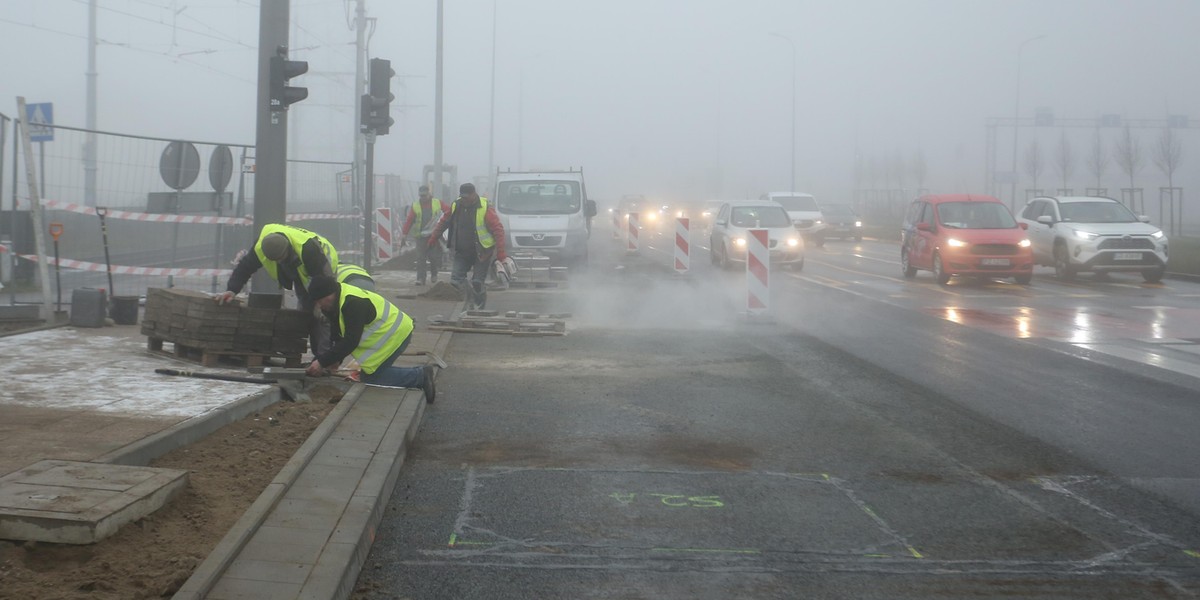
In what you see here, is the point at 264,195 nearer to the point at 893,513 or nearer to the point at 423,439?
the point at 423,439

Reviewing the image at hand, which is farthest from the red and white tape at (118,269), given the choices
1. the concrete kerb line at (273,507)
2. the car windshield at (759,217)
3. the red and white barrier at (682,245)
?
the car windshield at (759,217)

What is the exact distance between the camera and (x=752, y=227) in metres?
27.8

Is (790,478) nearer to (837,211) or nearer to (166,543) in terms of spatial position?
(166,543)

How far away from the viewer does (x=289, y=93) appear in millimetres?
11805

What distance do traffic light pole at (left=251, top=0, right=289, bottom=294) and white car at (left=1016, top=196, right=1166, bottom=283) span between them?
17.1 meters

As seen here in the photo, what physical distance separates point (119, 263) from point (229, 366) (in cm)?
849

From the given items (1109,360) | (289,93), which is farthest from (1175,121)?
(289,93)

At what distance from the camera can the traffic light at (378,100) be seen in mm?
17781

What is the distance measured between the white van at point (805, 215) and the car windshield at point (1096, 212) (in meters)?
15.1

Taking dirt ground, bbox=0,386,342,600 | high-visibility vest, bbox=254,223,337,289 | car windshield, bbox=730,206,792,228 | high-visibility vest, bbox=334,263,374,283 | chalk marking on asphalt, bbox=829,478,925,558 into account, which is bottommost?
chalk marking on asphalt, bbox=829,478,925,558

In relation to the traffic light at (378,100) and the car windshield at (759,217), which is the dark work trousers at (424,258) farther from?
the car windshield at (759,217)

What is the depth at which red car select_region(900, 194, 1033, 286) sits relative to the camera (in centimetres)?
2197

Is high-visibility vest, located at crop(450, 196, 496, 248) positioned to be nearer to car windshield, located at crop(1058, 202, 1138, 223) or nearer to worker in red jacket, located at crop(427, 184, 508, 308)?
worker in red jacket, located at crop(427, 184, 508, 308)

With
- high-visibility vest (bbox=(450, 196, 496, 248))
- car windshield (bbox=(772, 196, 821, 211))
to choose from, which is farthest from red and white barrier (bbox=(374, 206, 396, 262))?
car windshield (bbox=(772, 196, 821, 211))
